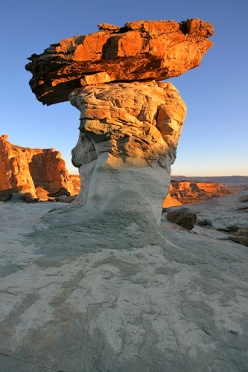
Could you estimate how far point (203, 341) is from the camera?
1963 mm

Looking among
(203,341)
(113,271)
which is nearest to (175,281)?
(113,271)

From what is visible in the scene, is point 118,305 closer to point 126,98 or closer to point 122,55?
point 126,98

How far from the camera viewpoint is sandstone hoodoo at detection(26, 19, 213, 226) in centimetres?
462

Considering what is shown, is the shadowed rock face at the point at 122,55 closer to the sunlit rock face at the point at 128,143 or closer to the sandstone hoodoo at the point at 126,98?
the sandstone hoodoo at the point at 126,98

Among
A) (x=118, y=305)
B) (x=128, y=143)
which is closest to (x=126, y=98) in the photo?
(x=128, y=143)

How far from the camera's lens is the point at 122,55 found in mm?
5012

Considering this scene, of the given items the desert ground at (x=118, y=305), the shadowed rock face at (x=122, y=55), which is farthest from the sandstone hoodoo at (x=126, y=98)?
the desert ground at (x=118, y=305)

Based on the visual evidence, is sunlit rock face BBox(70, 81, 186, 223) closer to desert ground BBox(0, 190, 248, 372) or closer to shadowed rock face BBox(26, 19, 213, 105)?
shadowed rock face BBox(26, 19, 213, 105)

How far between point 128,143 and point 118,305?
10.0 ft

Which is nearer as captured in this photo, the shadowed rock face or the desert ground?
the desert ground

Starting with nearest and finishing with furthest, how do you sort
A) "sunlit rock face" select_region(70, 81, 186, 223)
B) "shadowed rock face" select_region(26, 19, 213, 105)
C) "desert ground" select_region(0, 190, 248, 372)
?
"desert ground" select_region(0, 190, 248, 372) → "sunlit rock face" select_region(70, 81, 186, 223) → "shadowed rock face" select_region(26, 19, 213, 105)

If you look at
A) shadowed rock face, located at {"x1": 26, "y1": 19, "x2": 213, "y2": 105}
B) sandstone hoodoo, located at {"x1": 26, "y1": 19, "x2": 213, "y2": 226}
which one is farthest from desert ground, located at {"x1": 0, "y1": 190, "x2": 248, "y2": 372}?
shadowed rock face, located at {"x1": 26, "y1": 19, "x2": 213, "y2": 105}

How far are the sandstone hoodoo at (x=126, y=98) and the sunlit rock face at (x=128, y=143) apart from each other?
0.02m

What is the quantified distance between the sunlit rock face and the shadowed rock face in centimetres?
44
